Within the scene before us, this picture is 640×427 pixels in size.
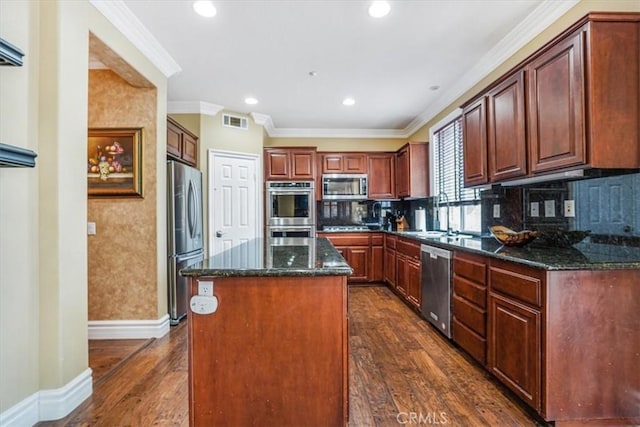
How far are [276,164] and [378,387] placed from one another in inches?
146

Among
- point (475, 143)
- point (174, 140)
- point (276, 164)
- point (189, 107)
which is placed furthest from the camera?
point (276, 164)

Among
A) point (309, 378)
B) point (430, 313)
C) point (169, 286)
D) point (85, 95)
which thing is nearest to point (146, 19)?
point (85, 95)

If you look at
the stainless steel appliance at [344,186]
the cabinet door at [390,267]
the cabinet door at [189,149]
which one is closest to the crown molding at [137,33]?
the cabinet door at [189,149]

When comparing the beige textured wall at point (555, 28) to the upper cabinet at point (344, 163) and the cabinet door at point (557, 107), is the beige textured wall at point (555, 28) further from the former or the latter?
the upper cabinet at point (344, 163)

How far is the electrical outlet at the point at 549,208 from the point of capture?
7.90 feet

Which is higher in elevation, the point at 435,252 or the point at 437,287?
the point at 435,252

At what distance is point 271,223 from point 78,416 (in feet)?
11.1

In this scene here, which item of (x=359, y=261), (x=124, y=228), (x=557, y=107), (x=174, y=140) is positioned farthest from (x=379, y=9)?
(x=359, y=261)

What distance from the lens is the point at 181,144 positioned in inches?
152

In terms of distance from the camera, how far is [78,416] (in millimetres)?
1871

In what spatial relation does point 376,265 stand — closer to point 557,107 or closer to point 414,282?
point 414,282

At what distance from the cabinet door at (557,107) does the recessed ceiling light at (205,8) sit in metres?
2.26

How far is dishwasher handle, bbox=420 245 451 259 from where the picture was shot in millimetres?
2824

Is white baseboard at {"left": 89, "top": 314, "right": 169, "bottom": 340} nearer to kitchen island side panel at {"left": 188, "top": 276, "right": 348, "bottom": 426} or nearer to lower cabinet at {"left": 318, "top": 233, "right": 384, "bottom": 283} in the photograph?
kitchen island side panel at {"left": 188, "top": 276, "right": 348, "bottom": 426}
